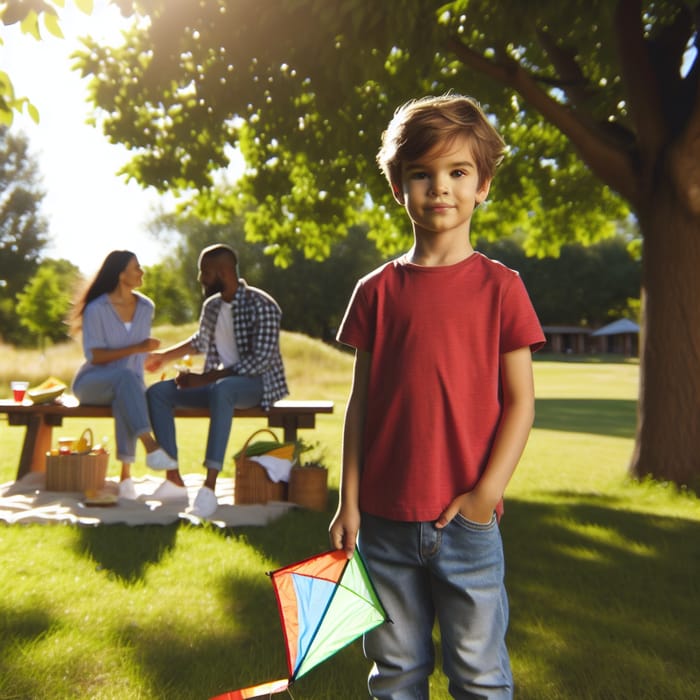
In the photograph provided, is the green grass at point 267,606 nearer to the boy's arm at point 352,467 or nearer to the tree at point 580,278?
the boy's arm at point 352,467

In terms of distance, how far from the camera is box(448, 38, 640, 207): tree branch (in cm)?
762

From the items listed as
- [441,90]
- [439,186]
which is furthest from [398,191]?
[441,90]

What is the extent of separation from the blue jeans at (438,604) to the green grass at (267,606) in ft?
3.12

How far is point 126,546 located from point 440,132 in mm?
4008

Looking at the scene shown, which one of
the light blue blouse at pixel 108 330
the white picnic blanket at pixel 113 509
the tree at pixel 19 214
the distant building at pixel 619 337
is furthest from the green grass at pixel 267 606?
the distant building at pixel 619 337

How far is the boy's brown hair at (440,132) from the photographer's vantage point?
6.84 feet

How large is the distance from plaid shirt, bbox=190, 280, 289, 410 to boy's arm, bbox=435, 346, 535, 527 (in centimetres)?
453

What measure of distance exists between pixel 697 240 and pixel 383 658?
6.55 meters

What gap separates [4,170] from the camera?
50.7m

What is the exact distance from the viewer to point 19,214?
50.3 metres

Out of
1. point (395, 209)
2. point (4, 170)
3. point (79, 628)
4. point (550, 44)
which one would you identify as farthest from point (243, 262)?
point (79, 628)

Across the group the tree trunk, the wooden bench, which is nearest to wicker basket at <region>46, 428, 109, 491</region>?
the wooden bench

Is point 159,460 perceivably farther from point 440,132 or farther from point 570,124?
point 440,132

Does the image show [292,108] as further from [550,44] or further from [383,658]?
[383,658]
